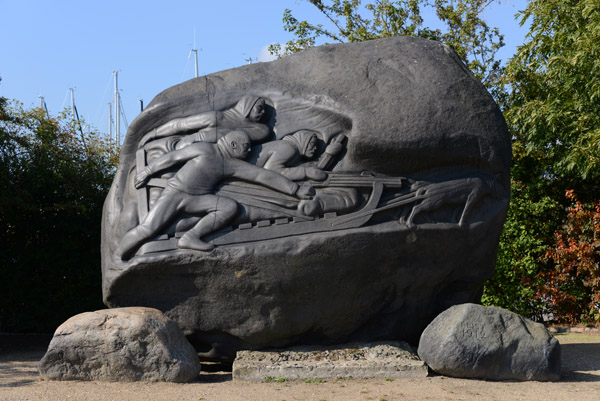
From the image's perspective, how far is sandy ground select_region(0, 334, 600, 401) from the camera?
5.86 meters

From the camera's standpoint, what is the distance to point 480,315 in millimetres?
6727

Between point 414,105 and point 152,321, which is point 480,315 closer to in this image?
point 414,105

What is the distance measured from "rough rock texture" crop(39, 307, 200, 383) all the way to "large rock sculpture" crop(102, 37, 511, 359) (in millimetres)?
604

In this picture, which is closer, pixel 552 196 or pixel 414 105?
pixel 414 105

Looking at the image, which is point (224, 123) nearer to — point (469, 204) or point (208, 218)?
point (208, 218)

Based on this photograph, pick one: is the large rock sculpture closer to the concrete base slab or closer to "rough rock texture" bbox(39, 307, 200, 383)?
the concrete base slab

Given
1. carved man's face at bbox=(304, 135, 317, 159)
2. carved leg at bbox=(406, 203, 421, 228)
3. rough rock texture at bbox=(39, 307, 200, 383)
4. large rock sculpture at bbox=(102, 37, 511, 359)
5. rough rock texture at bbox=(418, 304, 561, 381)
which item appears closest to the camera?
rough rock texture at bbox=(39, 307, 200, 383)

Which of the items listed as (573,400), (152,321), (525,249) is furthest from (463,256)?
(525,249)

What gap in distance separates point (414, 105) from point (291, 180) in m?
1.59

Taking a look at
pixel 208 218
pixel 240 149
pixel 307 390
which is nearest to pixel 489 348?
pixel 307 390

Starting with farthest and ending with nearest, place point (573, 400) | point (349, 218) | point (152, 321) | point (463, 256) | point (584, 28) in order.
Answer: point (584, 28) → point (463, 256) → point (349, 218) → point (152, 321) → point (573, 400)

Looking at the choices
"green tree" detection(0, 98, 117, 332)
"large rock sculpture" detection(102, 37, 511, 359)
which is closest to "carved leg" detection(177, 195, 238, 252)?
"large rock sculpture" detection(102, 37, 511, 359)

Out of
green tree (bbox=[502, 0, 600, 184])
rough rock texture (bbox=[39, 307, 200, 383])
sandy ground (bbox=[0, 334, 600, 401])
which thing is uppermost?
green tree (bbox=[502, 0, 600, 184])

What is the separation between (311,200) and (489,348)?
2.34m
